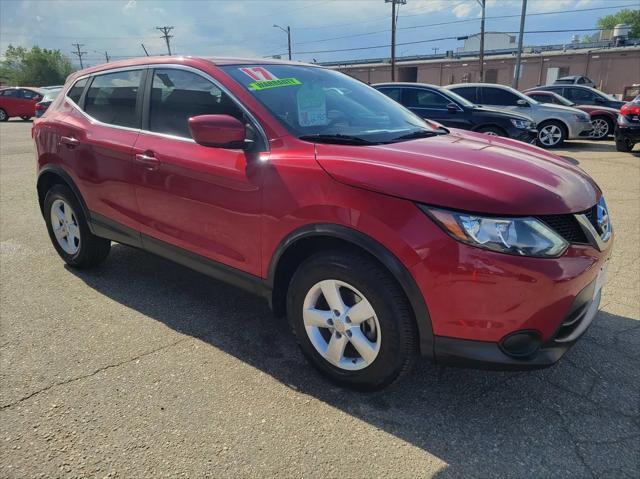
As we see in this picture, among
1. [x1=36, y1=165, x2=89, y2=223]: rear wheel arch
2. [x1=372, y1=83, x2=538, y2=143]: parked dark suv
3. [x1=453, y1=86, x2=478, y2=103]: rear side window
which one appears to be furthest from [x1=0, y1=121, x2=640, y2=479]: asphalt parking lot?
[x1=453, y1=86, x2=478, y2=103]: rear side window

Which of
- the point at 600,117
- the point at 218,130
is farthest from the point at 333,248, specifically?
the point at 600,117

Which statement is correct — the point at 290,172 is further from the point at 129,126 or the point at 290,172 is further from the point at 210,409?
the point at 129,126

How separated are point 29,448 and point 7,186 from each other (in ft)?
23.8

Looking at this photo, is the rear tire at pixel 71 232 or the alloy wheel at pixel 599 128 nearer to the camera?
the rear tire at pixel 71 232

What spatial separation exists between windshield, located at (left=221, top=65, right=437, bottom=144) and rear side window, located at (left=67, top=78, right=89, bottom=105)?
1791 mm

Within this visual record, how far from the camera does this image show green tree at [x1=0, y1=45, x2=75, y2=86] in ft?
235

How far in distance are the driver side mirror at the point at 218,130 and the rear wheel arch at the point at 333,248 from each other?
62cm

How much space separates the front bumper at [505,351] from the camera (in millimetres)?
2104

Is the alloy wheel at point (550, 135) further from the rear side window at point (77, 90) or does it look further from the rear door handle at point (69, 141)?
the rear door handle at point (69, 141)

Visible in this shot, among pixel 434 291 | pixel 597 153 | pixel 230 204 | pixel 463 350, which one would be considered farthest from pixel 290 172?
pixel 597 153

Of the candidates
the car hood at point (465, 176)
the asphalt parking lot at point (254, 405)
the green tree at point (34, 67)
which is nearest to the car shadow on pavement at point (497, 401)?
the asphalt parking lot at point (254, 405)

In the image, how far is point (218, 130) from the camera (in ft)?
A: 8.36

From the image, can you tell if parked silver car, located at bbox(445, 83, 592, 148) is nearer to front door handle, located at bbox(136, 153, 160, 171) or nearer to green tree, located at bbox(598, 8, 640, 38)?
front door handle, located at bbox(136, 153, 160, 171)

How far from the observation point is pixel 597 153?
10984 millimetres
